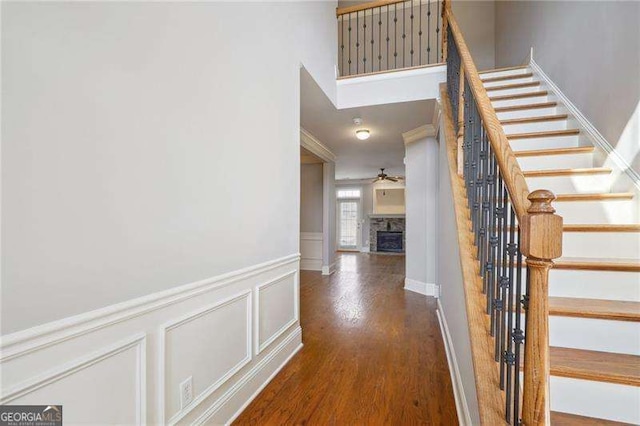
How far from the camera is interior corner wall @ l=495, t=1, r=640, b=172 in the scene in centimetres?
192

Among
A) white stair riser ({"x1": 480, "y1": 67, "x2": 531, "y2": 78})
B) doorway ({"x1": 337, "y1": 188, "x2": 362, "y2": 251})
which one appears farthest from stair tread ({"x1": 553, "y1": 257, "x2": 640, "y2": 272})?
doorway ({"x1": 337, "y1": 188, "x2": 362, "y2": 251})

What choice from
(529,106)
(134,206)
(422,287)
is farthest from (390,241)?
(134,206)

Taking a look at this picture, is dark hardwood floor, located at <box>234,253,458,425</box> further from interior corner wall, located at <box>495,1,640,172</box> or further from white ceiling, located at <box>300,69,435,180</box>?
white ceiling, located at <box>300,69,435,180</box>

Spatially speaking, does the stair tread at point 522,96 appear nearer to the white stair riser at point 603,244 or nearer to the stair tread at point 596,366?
the white stair riser at point 603,244

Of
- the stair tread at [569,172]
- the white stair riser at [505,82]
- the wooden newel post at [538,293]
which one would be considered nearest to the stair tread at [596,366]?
the wooden newel post at [538,293]

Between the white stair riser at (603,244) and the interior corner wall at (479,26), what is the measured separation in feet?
16.0

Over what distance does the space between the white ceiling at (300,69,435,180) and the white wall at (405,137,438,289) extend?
44cm

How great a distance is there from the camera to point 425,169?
4.30m

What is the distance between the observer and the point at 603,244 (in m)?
1.65

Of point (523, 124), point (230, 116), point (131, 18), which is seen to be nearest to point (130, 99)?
point (131, 18)

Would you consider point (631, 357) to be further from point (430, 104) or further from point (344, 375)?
point (430, 104)

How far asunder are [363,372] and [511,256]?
1.58 meters

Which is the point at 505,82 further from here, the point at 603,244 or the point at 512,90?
the point at 603,244

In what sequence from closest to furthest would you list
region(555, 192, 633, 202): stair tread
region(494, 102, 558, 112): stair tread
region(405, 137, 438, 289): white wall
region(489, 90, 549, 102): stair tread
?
region(555, 192, 633, 202): stair tread → region(494, 102, 558, 112): stair tread → region(489, 90, 549, 102): stair tread → region(405, 137, 438, 289): white wall
